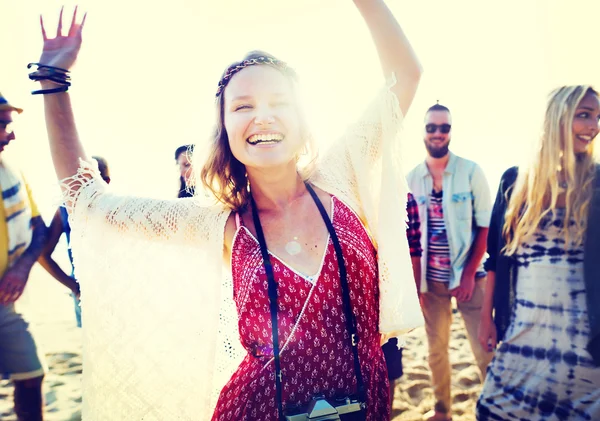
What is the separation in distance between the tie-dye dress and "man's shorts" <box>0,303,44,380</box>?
299 cm

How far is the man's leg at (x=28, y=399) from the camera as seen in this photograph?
10.2 feet

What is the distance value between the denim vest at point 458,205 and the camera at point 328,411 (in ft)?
8.93

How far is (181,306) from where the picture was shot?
5.92 feet

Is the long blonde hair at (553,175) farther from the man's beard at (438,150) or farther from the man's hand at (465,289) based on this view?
the man's beard at (438,150)

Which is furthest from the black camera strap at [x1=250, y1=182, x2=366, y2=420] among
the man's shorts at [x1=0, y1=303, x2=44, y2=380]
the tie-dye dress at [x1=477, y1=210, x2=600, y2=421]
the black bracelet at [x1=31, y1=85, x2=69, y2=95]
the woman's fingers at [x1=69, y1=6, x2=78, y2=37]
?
the man's shorts at [x1=0, y1=303, x2=44, y2=380]

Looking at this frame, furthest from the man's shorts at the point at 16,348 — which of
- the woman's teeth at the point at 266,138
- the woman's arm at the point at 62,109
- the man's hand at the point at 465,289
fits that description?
the man's hand at the point at 465,289

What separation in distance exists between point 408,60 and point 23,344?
311cm

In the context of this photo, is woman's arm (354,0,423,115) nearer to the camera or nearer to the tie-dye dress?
the camera

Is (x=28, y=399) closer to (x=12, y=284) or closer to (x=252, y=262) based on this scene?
(x=12, y=284)

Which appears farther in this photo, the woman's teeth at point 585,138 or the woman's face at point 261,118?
the woman's teeth at point 585,138

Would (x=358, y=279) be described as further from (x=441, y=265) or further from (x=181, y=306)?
(x=441, y=265)

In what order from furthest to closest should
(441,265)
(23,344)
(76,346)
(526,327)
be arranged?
(76,346)
(441,265)
(23,344)
(526,327)

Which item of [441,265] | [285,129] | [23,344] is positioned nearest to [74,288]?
[23,344]

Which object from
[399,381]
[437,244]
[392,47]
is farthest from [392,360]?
[392,47]
